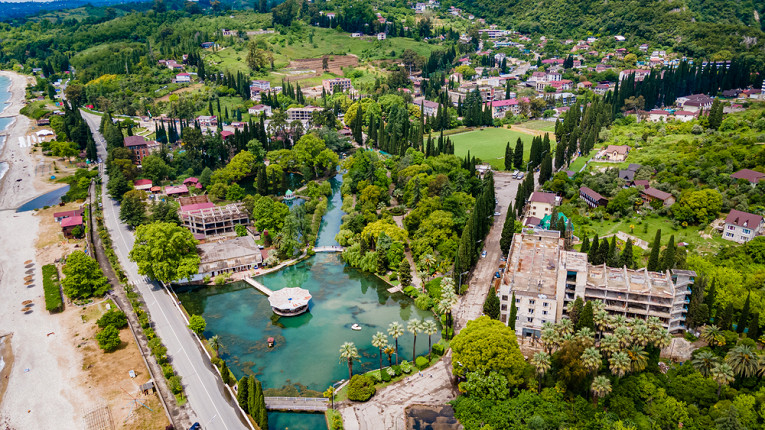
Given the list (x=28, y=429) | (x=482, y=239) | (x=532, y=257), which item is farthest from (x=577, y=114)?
(x=28, y=429)

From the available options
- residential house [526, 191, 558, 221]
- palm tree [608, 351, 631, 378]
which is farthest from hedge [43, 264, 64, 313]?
residential house [526, 191, 558, 221]

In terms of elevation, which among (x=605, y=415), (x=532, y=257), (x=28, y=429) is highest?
(x=532, y=257)

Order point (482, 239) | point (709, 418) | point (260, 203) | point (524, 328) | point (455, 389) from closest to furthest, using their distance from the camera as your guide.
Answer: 1. point (709, 418)
2. point (455, 389)
3. point (524, 328)
4. point (482, 239)
5. point (260, 203)

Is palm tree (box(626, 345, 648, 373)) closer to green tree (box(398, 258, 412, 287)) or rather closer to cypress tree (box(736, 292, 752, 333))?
cypress tree (box(736, 292, 752, 333))

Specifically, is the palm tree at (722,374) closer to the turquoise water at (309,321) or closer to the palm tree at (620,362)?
the palm tree at (620,362)

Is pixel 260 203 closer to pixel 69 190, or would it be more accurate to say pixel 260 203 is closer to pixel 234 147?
pixel 234 147

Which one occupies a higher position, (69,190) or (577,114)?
(577,114)

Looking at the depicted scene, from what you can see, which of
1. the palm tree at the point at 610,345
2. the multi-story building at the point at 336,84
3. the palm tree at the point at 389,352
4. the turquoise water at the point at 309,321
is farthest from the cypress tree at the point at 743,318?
the multi-story building at the point at 336,84

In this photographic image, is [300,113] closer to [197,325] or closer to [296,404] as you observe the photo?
[197,325]
